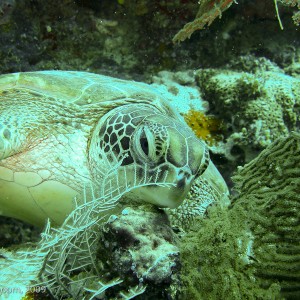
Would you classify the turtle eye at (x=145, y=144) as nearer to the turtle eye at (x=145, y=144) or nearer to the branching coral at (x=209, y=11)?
the turtle eye at (x=145, y=144)

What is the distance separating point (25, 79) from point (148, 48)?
181 centimetres

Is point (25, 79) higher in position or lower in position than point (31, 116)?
higher

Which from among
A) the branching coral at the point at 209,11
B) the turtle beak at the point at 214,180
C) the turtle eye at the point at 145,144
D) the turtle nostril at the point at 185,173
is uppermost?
the branching coral at the point at 209,11

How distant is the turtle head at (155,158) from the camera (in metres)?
1.88

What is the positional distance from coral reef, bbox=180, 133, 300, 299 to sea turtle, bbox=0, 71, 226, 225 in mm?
321

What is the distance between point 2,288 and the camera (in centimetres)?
150

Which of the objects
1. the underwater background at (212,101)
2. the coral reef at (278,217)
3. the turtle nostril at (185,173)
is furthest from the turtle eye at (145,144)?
the coral reef at (278,217)

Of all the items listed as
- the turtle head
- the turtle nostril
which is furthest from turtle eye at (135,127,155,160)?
the turtle nostril

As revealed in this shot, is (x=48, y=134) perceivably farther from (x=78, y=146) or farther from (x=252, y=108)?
(x=252, y=108)

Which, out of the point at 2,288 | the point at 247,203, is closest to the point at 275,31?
the point at 247,203

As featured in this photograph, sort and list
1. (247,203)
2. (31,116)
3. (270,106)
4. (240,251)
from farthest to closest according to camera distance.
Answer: (270,106) < (31,116) < (247,203) < (240,251)

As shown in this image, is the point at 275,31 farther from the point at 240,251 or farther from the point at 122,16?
the point at 240,251

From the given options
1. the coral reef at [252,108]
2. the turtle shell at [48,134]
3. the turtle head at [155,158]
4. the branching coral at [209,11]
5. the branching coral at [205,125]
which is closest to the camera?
the turtle head at [155,158]

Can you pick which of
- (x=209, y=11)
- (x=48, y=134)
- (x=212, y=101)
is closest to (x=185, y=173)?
(x=48, y=134)
